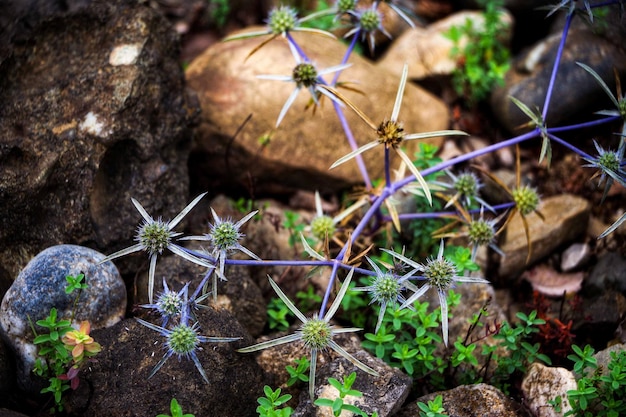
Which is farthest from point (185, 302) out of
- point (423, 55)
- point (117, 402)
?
point (423, 55)

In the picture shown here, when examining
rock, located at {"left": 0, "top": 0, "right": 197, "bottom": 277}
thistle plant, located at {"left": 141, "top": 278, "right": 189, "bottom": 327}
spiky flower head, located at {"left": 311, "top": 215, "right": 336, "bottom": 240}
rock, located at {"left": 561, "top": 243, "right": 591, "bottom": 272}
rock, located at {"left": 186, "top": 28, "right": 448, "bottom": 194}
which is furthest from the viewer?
rock, located at {"left": 186, "top": 28, "right": 448, "bottom": 194}

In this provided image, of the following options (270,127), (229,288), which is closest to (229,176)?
(270,127)

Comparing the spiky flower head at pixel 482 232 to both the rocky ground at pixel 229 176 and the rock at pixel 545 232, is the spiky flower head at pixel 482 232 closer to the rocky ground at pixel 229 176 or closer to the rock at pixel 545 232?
the rocky ground at pixel 229 176

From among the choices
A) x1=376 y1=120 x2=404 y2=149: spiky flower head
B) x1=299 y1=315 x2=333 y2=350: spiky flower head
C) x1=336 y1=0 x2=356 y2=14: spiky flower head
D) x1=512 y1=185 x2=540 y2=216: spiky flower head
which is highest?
x1=336 y1=0 x2=356 y2=14: spiky flower head

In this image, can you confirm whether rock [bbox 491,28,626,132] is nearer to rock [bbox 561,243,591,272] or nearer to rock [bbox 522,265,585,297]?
rock [bbox 561,243,591,272]

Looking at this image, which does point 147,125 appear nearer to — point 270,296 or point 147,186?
point 147,186

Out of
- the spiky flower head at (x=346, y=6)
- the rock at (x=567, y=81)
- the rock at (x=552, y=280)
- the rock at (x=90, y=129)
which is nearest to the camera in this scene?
the rock at (x=90, y=129)


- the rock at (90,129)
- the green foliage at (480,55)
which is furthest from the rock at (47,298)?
the green foliage at (480,55)

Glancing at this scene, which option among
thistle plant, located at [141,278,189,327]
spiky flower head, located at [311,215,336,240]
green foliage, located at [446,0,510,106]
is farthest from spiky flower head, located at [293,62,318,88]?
green foliage, located at [446,0,510,106]
